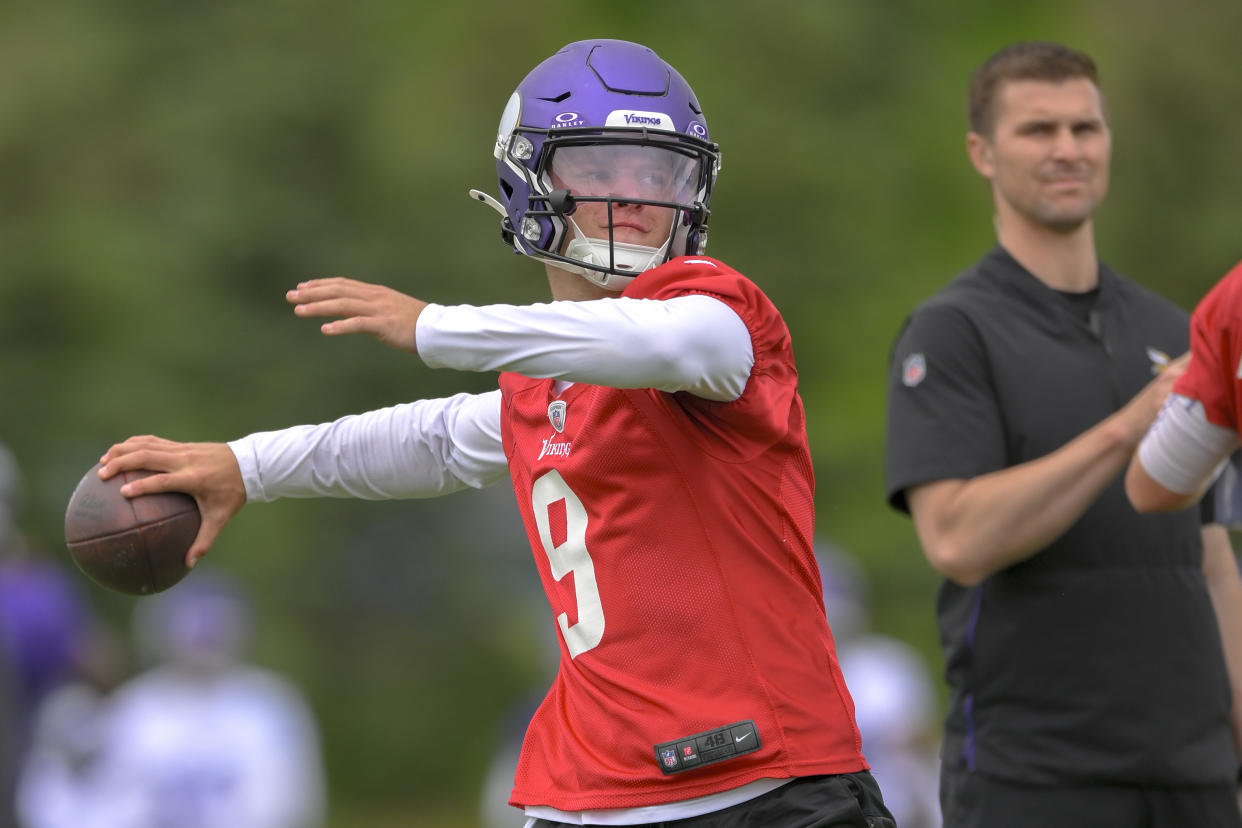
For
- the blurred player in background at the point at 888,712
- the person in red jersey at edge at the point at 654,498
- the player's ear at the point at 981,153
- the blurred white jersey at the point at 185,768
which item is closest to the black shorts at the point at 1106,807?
the person in red jersey at edge at the point at 654,498

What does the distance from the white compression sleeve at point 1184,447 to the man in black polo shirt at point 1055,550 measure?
20.2 inches

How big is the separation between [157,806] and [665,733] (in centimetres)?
533

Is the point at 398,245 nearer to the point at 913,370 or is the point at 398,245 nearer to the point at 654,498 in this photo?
the point at 913,370

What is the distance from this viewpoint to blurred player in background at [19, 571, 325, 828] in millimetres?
8086

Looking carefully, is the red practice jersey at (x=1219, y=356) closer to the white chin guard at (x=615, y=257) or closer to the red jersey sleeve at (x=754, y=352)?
the red jersey sleeve at (x=754, y=352)

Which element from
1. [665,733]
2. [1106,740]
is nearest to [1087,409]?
[1106,740]

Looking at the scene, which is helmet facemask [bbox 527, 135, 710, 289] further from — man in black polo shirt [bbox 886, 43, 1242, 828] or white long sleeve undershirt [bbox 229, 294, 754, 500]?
man in black polo shirt [bbox 886, 43, 1242, 828]

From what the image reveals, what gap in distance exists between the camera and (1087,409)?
4055 millimetres

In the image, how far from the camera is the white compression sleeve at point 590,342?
3.19 meters

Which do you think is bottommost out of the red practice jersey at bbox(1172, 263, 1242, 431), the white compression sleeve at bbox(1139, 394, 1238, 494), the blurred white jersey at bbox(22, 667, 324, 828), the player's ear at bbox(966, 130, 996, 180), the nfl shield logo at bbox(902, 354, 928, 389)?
the blurred white jersey at bbox(22, 667, 324, 828)

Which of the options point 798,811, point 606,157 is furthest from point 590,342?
point 798,811

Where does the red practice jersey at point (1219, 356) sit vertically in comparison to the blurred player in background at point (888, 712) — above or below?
above

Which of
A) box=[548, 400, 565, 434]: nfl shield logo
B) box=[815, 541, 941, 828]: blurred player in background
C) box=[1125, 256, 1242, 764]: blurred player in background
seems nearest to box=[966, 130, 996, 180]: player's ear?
box=[1125, 256, 1242, 764]: blurred player in background

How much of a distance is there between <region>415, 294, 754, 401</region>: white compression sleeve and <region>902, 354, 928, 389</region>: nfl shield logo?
3.24 feet
